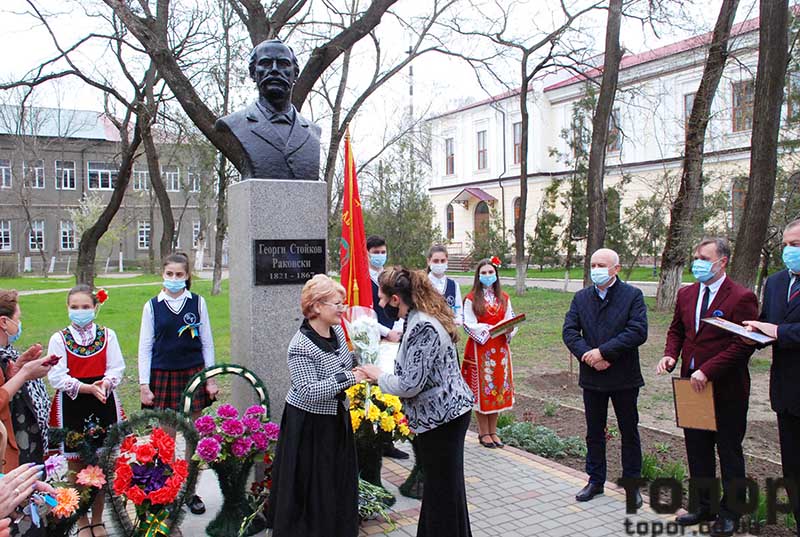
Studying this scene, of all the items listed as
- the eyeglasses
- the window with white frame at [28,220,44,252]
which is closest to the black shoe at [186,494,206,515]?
the eyeglasses

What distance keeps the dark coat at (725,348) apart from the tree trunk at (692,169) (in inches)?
414

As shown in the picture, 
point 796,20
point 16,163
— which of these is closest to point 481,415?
point 796,20

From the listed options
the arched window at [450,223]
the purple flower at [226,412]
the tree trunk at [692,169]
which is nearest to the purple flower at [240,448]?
the purple flower at [226,412]

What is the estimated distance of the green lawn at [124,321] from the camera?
1058 cm

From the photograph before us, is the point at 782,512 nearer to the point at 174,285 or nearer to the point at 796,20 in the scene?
the point at 174,285

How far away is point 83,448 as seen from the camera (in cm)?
420

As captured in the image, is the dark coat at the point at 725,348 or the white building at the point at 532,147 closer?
the dark coat at the point at 725,348

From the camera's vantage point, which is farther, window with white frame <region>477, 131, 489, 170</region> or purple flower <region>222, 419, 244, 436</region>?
window with white frame <region>477, 131, 489, 170</region>

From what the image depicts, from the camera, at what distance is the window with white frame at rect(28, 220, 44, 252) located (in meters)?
47.0

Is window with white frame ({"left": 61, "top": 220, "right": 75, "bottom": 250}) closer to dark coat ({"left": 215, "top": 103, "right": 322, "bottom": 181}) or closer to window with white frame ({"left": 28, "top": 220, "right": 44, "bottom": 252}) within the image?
window with white frame ({"left": 28, "top": 220, "right": 44, "bottom": 252})

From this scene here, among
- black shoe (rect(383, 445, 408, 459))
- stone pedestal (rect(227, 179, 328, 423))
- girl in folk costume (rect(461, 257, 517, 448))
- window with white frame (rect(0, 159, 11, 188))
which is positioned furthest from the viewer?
window with white frame (rect(0, 159, 11, 188))

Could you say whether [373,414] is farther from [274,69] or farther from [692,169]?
[692,169]

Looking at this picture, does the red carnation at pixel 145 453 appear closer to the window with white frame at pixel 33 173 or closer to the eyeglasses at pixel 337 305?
the eyeglasses at pixel 337 305

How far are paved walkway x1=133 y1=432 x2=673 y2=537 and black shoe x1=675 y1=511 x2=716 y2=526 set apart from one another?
0.12 metres
